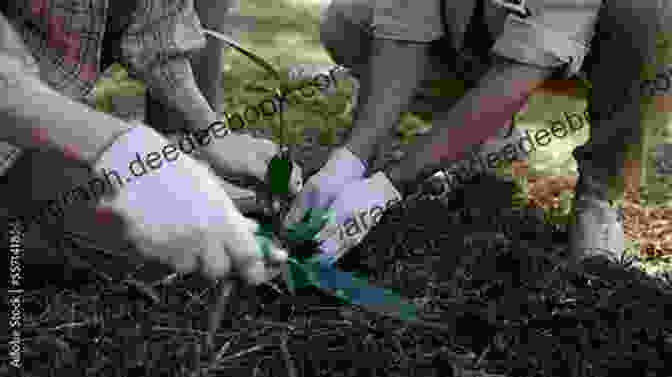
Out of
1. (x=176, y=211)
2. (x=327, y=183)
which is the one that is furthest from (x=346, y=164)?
(x=176, y=211)

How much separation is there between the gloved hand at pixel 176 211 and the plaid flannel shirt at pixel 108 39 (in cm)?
34

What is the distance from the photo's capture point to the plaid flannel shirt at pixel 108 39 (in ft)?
3.51

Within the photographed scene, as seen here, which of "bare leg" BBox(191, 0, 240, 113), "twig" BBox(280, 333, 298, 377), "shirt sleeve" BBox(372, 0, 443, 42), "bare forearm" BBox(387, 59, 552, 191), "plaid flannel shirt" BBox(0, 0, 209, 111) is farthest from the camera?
"bare leg" BBox(191, 0, 240, 113)

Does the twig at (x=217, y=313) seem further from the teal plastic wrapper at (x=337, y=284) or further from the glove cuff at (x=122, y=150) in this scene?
the glove cuff at (x=122, y=150)

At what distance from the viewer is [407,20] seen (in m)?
1.46

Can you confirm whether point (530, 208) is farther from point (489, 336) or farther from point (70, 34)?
point (70, 34)

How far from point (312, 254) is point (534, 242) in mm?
573

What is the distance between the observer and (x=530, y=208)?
5.56 ft

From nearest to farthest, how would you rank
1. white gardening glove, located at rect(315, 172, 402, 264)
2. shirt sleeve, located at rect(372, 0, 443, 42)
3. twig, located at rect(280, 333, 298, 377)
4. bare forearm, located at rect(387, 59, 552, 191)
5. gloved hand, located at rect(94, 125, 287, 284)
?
gloved hand, located at rect(94, 125, 287, 284), twig, located at rect(280, 333, 298, 377), white gardening glove, located at rect(315, 172, 402, 264), bare forearm, located at rect(387, 59, 552, 191), shirt sleeve, located at rect(372, 0, 443, 42)

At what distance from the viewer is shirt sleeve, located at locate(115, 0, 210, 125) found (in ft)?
4.02

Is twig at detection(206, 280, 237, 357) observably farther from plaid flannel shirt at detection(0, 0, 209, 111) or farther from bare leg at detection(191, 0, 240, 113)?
bare leg at detection(191, 0, 240, 113)

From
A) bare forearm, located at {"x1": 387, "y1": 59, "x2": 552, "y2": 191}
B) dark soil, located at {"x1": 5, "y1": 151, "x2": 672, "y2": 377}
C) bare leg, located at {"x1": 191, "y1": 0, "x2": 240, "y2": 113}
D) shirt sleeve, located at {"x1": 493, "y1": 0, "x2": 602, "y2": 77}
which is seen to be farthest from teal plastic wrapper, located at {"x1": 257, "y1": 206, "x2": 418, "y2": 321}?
bare leg, located at {"x1": 191, "y1": 0, "x2": 240, "y2": 113}

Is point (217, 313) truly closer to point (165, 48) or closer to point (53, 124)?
point (53, 124)

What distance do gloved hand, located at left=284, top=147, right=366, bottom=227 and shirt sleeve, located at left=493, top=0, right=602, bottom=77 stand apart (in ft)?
1.02
